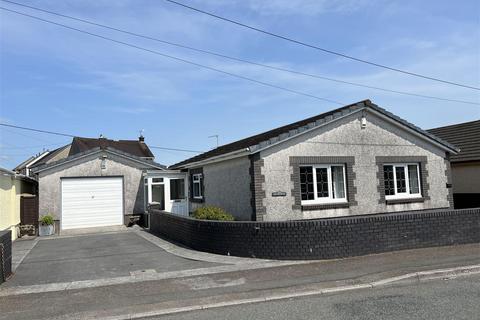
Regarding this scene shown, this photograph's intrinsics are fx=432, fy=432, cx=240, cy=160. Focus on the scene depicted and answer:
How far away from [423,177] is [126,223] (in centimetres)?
Answer: 1356

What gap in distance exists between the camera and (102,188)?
2097cm

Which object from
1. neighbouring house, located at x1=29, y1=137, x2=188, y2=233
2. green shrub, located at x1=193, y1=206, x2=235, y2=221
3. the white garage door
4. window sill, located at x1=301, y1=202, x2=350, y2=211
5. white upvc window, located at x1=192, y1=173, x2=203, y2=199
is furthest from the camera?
the white garage door

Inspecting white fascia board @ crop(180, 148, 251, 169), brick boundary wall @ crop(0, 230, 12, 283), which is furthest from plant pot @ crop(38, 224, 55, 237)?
brick boundary wall @ crop(0, 230, 12, 283)

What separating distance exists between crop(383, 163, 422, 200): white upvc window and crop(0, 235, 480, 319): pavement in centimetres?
486

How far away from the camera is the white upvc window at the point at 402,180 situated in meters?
15.1

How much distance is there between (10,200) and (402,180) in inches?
589

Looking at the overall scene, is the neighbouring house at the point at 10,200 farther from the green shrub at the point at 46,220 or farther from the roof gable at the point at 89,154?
the roof gable at the point at 89,154

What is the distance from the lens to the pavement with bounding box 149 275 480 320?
6008 mm

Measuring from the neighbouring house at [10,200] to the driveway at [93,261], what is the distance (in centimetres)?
164

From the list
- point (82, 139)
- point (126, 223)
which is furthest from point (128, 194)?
point (82, 139)

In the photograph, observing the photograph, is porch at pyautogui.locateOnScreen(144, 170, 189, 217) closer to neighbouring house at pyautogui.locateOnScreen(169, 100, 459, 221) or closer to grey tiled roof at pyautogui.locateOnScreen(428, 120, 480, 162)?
neighbouring house at pyautogui.locateOnScreen(169, 100, 459, 221)

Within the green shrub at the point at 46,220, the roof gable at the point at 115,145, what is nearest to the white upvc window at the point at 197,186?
the green shrub at the point at 46,220

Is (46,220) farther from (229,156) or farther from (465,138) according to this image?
(465,138)

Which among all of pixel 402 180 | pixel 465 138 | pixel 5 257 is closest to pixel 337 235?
pixel 402 180
